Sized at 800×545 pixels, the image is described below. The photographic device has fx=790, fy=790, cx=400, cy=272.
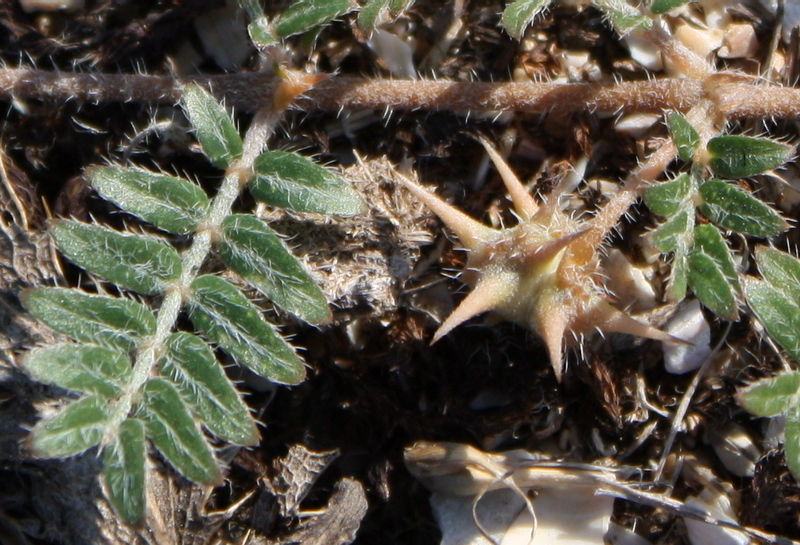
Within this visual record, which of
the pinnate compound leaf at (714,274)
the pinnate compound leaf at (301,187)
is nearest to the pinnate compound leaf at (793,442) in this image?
the pinnate compound leaf at (714,274)

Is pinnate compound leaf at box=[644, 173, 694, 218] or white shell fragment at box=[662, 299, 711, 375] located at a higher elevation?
pinnate compound leaf at box=[644, 173, 694, 218]

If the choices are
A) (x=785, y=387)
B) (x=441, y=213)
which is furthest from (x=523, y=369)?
(x=785, y=387)

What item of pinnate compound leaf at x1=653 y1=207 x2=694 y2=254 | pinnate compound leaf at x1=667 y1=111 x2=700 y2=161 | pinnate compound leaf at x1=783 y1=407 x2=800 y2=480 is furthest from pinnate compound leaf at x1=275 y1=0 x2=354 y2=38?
pinnate compound leaf at x1=783 y1=407 x2=800 y2=480

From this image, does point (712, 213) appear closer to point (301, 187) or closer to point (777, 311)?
point (777, 311)

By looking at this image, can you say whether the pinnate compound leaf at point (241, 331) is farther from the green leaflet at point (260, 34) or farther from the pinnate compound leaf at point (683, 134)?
the pinnate compound leaf at point (683, 134)

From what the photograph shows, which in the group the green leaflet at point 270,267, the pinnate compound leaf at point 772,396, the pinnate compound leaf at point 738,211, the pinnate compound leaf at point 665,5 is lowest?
the pinnate compound leaf at point 772,396

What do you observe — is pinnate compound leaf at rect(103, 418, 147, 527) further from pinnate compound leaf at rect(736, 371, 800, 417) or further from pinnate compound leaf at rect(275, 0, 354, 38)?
pinnate compound leaf at rect(736, 371, 800, 417)

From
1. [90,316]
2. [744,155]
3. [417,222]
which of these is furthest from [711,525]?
[90,316]
